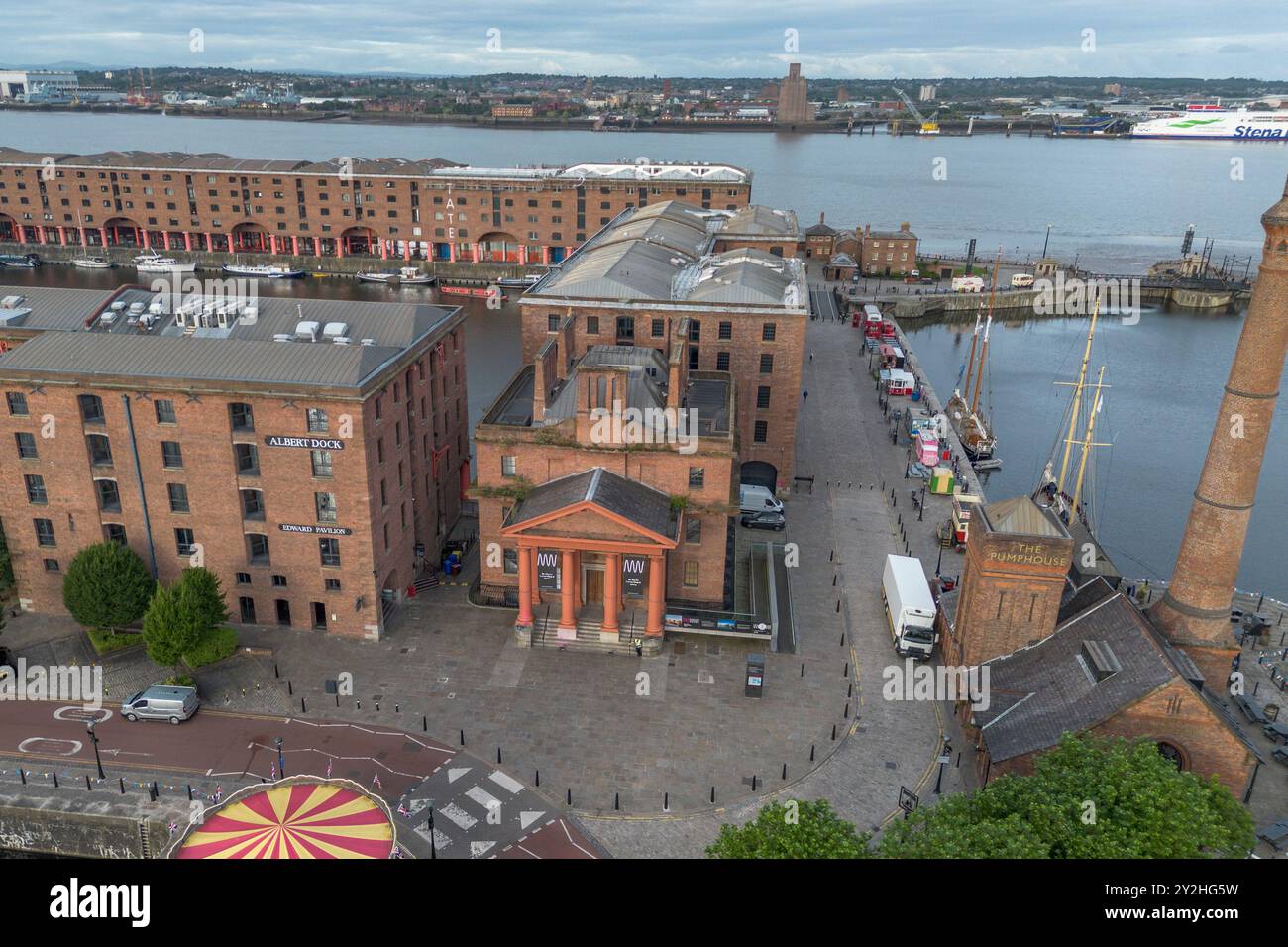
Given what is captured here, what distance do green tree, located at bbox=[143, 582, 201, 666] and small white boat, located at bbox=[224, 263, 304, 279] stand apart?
115 meters

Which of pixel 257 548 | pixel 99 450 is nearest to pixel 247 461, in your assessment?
pixel 257 548

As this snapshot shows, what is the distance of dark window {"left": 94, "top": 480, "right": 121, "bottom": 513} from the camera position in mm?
46750

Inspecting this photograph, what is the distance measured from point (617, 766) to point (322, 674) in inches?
637

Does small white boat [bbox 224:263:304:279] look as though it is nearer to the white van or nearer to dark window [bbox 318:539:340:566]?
the white van

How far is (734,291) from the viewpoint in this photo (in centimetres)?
6400

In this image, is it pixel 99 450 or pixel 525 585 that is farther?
pixel 525 585

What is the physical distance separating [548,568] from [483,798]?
12.8 metres

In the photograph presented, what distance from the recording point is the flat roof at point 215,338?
145 feet

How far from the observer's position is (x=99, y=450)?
1828 inches

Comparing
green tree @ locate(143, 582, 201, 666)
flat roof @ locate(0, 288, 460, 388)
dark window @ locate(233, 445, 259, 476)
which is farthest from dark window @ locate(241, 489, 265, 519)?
flat roof @ locate(0, 288, 460, 388)

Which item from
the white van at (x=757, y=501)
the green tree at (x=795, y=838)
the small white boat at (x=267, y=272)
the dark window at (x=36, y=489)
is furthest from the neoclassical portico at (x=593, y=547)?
the small white boat at (x=267, y=272)

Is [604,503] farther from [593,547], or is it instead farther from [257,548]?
[257,548]

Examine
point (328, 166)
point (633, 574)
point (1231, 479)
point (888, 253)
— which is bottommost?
point (633, 574)
